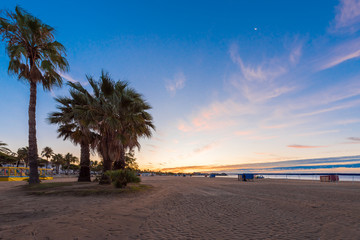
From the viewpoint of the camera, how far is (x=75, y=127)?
61.6 ft

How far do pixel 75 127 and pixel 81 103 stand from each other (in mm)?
2870

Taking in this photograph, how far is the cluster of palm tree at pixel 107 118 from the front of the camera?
15.5 metres

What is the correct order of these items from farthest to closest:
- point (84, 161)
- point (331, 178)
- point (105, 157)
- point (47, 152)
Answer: point (47, 152), point (331, 178), point (84, 161), point (105, 157)

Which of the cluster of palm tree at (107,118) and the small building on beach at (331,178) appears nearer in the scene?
the cluster of palm tree at (107,118)

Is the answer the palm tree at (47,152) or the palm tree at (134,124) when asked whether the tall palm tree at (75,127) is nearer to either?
the palm tree at (134,124)

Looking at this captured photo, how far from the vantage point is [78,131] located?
17812 mm

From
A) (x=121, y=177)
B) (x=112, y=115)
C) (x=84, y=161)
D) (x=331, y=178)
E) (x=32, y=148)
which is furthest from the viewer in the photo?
(x=331, y=178)

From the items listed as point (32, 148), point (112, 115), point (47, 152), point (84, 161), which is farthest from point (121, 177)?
point (47, 152)

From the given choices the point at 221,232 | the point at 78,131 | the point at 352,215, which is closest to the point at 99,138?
the point at 78,131

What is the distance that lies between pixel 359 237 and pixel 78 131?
750 inches

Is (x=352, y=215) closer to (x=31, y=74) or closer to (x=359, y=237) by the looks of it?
(x=359, y=237)

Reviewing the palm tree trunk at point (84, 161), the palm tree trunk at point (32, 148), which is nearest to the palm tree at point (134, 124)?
the palm tree trunk at point (84, 161)

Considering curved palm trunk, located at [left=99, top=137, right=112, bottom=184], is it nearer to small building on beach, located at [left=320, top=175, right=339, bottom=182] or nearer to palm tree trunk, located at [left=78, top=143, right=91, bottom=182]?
palm tree trunk, located at [left=78, top=143, right=91, bottom=182]

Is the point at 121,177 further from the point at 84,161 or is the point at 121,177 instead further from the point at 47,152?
the point at 47,152
